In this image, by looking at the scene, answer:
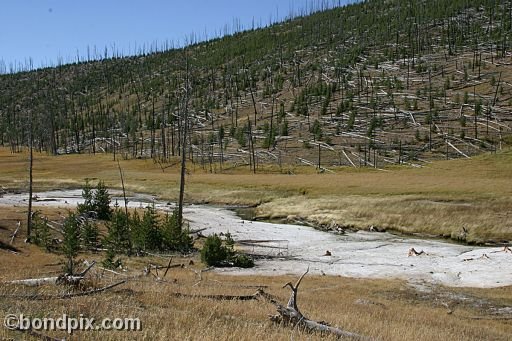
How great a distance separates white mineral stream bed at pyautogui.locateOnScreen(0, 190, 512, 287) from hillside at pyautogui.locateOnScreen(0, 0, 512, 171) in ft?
83.7

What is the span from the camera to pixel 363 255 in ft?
128

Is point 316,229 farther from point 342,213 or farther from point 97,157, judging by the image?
point 97,157

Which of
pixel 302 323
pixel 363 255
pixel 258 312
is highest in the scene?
pixel 302 323

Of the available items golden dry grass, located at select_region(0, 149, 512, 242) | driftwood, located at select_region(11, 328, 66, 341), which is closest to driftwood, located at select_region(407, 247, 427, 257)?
golden dry grass, located at select_region(0, 149, 512, 242)

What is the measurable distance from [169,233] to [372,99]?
92.2 meters

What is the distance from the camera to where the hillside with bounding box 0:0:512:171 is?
104 meters

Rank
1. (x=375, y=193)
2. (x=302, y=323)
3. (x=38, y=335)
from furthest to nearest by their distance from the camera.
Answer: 1. (x=375, y=193)
2. (x=302, y=323)
3. (x=38, y=335)

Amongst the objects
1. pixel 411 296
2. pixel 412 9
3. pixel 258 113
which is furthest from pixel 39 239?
Result: pixel 412 9

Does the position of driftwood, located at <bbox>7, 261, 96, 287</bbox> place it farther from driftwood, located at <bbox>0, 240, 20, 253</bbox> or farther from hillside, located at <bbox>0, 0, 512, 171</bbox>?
hillside, located at <bbox>0, 0, 512, 171</bbox>

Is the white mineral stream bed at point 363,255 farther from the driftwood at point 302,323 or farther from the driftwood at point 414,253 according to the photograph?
the driftwood at point 302,323

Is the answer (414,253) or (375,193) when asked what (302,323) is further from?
(375,193)

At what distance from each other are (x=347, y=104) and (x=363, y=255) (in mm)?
91674

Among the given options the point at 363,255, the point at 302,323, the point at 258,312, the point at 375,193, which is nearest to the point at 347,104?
the point at 375,193

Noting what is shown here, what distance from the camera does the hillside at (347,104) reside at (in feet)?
342
